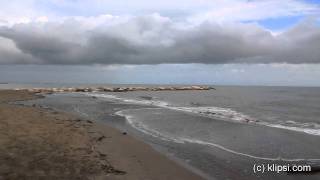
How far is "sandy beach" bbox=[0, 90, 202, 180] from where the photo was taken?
1070 centimetres

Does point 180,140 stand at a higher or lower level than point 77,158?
lower

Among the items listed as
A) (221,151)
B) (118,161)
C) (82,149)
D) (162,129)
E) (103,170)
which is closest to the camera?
(103,170)

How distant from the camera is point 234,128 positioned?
26.0 m

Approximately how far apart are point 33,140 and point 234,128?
1510 cm

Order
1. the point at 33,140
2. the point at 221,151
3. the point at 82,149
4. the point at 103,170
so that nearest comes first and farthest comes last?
1. the point at 103,170
2. the point at 82,149
3. the point at 33,140
4. the point at 221,151

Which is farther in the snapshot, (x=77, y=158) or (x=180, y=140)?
(x=180, y=140)

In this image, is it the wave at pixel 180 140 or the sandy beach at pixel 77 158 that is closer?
the sandy beach at pixel 77 158

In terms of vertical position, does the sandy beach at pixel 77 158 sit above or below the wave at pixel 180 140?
above

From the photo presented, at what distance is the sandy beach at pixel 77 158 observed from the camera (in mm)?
10695

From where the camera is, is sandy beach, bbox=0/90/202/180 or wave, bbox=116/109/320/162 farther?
wave, bbox=116/109/320/162

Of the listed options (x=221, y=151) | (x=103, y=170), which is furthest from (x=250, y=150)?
(x=103, y=170)

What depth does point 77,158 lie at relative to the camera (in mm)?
12633

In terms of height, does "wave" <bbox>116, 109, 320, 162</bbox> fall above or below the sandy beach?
below

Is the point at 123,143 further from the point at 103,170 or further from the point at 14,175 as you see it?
the point at 14,175
